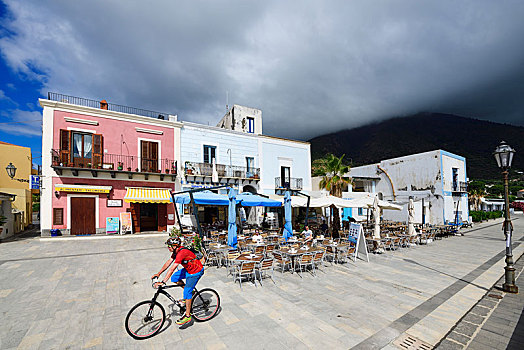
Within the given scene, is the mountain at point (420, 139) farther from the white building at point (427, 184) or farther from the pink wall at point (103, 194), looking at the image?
the pink wall at point (103, 194)

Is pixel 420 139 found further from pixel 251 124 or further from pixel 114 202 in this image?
pixel 114 202

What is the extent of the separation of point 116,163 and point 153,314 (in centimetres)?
1490

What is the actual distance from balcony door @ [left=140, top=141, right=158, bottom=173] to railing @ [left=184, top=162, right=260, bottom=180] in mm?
2234

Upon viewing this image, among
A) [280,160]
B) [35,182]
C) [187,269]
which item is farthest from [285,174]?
[187,269]

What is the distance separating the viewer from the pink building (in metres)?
14.8

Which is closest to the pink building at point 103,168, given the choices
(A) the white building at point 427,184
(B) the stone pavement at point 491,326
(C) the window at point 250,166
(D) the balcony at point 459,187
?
(C) the window at point 250,166

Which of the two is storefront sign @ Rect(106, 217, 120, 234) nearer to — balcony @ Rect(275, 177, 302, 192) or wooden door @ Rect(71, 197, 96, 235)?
wooden door @ Rect(71, 197, 96, 235)

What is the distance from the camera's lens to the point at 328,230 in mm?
14453

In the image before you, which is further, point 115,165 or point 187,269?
point 115,165

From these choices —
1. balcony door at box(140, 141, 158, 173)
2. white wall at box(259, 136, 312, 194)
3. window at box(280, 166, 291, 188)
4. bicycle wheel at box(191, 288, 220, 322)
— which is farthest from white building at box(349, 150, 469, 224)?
balcony door at box(140, 141, 158, 173)

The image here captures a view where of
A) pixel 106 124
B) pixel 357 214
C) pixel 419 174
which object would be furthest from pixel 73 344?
pixel 419 174

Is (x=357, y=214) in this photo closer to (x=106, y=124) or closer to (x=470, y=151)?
(x=106, y=124)

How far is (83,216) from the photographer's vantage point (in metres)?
15.4

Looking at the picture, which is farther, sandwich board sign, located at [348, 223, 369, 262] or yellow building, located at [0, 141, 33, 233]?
yellow building, located at [0, 141, 33, 233]
